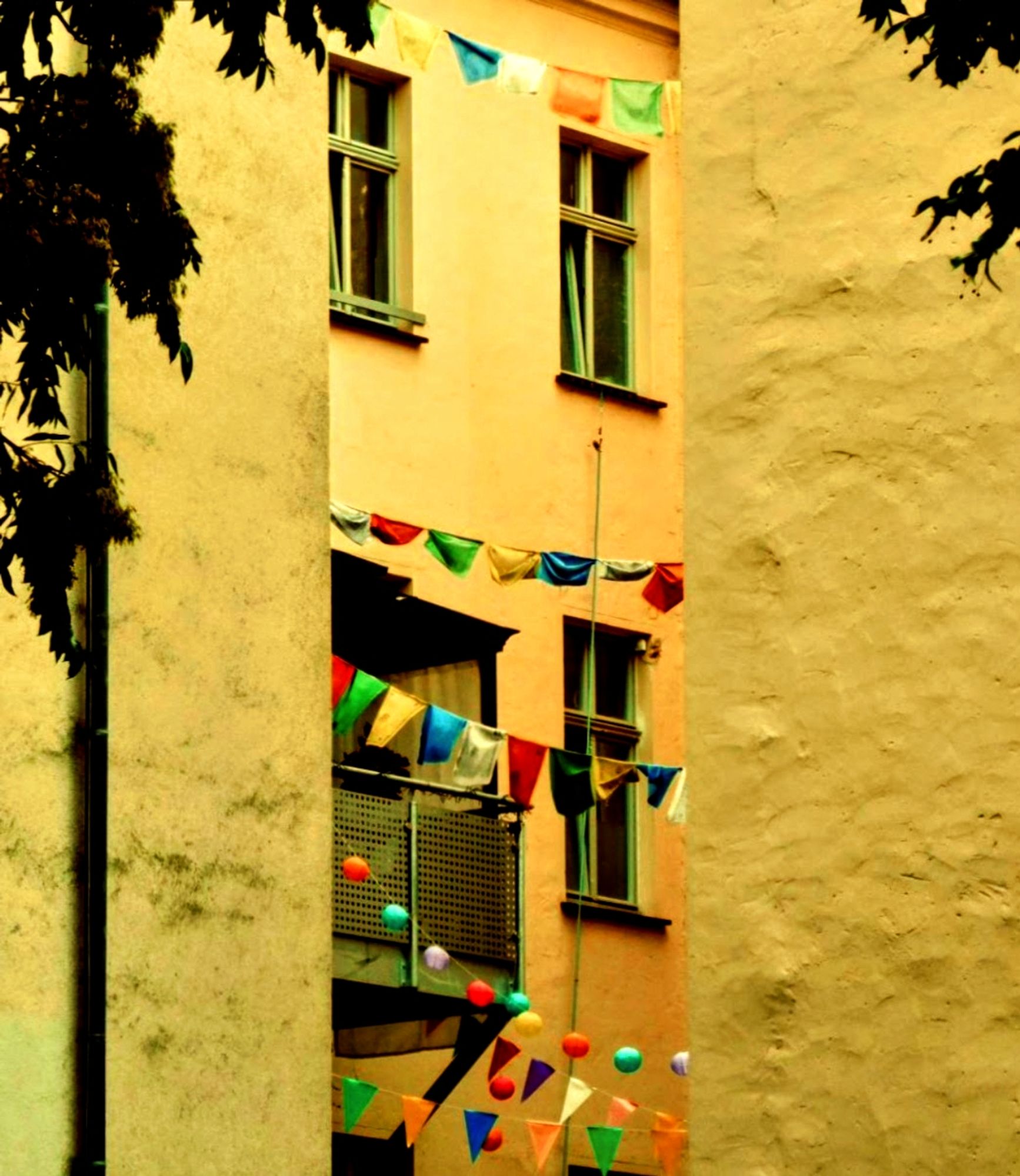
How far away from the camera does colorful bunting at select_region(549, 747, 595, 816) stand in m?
21.2

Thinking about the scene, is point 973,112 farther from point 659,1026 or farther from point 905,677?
point 659,1026

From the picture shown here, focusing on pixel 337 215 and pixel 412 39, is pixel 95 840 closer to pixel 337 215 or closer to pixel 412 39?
pixel 412 39

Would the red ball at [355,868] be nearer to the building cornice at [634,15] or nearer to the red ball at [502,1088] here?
the red ball at [502,1088]

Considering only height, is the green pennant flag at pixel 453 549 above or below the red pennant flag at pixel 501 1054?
above

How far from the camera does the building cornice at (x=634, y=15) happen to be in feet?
88.0

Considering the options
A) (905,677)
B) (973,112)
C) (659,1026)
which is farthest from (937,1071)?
(659,1026)

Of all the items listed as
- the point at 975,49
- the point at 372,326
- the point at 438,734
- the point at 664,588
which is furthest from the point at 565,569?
the point at 975,49

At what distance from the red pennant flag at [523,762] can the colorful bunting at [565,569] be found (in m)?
1.91

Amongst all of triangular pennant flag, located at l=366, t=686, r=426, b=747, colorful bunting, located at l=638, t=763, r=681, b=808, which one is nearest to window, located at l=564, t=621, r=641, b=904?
colorful bunting, located at l=638, t=763, r=681, b=808

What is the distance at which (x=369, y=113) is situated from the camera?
25.2m

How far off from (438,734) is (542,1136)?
12.9 feet

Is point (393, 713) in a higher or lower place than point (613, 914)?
lower

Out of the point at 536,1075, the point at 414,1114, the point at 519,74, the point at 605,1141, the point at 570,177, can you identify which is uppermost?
the point at 570,177

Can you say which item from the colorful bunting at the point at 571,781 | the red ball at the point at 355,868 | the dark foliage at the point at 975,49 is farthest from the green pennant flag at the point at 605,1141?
the dark foliage at the point at 975,49
